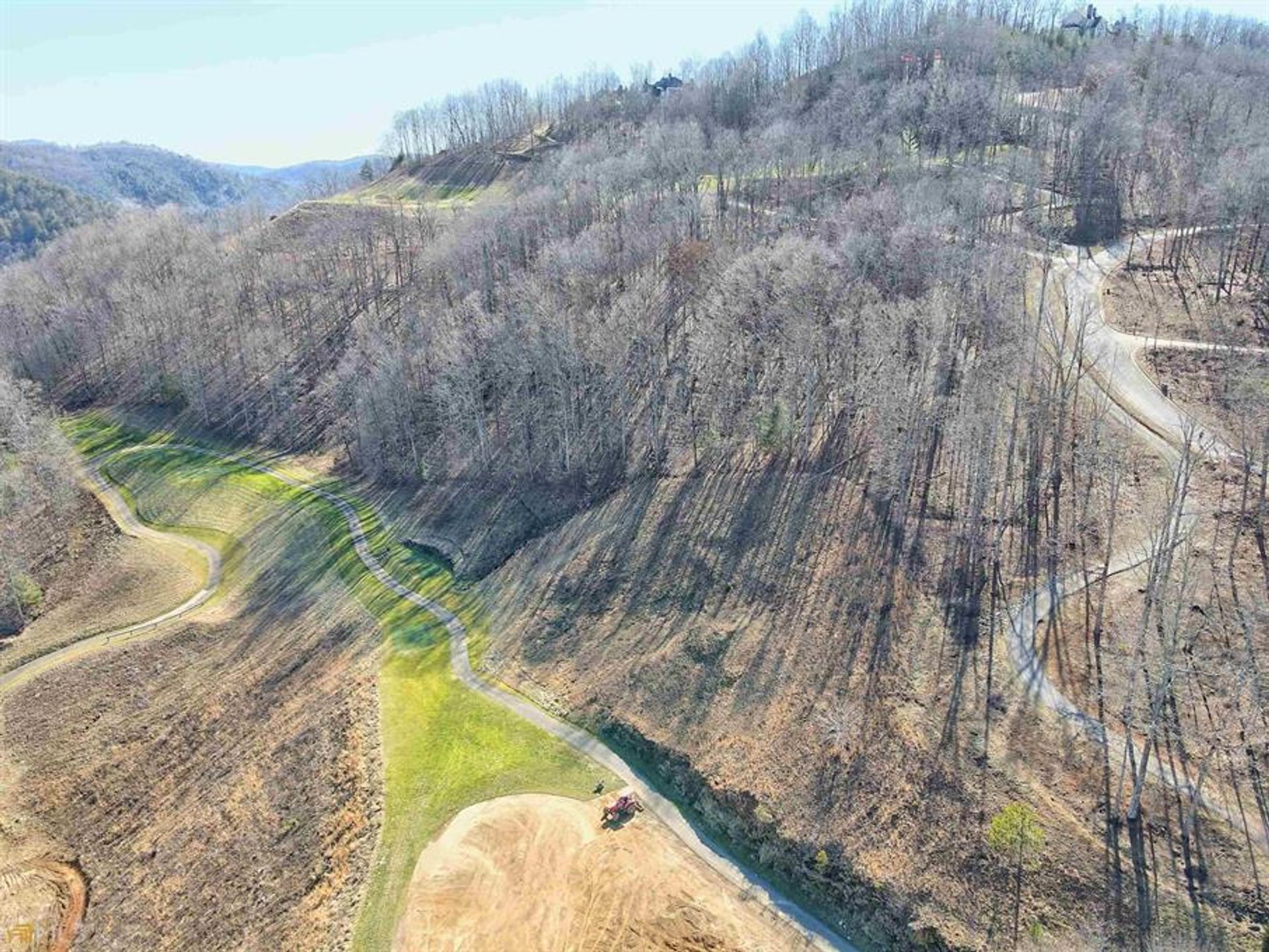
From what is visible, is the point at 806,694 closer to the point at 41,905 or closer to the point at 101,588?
the point at 41,905

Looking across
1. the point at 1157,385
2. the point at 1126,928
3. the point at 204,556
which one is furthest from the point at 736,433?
the point at 204,556

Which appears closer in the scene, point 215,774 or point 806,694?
point 806,694

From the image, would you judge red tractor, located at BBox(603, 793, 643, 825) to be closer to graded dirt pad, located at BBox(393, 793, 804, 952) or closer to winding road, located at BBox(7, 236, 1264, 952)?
graded dirt pad, located at BBox(393, 793, 804, 952)

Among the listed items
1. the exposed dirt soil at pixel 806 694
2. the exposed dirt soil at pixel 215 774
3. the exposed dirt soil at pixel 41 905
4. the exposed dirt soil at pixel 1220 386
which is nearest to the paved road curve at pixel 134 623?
the exposed dirt soil at pixel 215 774

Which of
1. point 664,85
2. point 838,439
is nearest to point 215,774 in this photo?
point 838,439

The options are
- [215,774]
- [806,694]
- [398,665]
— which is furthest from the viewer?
[398,665]

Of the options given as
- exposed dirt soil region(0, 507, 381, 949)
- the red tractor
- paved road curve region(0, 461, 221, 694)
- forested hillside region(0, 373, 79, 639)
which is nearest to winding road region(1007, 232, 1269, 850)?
the red tractor

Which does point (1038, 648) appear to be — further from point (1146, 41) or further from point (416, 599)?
point (1146, 41)
